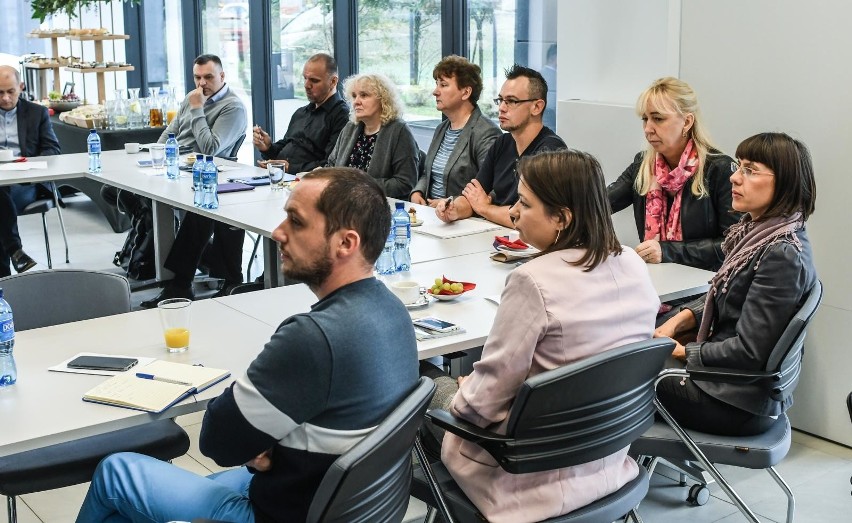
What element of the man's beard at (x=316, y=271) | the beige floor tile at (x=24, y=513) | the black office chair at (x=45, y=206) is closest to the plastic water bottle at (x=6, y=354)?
the man's beard at (x=316, y=271)

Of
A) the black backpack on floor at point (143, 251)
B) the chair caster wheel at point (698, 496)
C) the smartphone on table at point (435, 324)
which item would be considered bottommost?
the chair caster wheel at point (698, 496)

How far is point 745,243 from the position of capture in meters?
3.06

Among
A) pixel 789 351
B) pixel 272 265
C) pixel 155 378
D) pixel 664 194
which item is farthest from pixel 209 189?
pixel 789 351

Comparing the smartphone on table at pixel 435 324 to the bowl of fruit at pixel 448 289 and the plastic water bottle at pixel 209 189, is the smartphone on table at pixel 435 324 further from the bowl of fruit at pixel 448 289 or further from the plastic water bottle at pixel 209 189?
the plastic water bottle at pixel 209 189

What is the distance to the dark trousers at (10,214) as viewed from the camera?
6386mm

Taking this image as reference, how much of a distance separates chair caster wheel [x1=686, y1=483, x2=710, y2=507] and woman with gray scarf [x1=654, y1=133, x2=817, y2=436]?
57 cm

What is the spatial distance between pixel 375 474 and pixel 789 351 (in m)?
1.31

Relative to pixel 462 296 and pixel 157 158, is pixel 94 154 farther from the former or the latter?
pixel 462 296

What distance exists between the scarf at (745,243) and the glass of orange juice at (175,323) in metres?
1.54

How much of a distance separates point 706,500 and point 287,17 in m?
6.70

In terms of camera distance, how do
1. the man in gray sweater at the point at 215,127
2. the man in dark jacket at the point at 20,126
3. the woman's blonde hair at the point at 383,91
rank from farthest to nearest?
the man in dark jacket at the point at 20,126 → the man in gray sweater at the point at 215,127 → the woman's blonde hair at the point at 383,91

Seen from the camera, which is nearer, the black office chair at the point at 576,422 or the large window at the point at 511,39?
the black office chair at the point at 576,422

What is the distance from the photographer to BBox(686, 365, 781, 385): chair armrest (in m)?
2.66

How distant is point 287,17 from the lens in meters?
9.07
